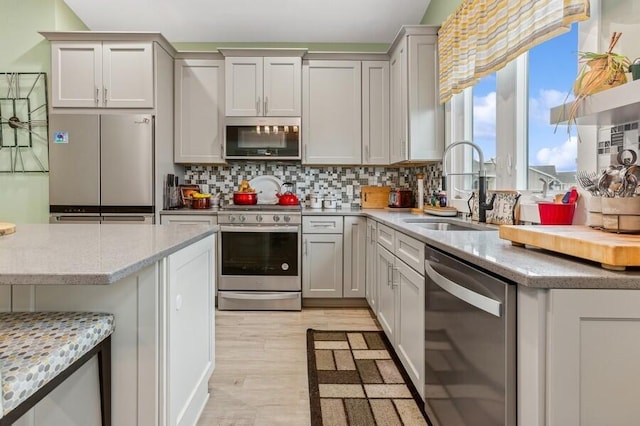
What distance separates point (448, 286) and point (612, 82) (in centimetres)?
84

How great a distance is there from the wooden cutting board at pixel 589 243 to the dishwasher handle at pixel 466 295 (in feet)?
0.81

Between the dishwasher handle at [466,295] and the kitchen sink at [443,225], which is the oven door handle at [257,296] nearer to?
the kitchen sink at [443,225]

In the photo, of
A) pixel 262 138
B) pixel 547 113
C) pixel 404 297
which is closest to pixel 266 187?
pixel 262 138

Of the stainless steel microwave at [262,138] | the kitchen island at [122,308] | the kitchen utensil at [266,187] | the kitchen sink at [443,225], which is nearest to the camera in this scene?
the kitchen island at [122,308]

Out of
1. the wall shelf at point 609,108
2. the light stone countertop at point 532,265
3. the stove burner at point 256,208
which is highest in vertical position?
the wall shelf at point 609,108

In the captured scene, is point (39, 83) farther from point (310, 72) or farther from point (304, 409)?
point (304, 409)

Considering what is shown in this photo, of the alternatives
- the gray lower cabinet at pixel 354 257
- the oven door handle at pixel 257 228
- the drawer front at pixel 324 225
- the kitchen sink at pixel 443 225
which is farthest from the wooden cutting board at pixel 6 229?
the gray lower cabinet at pixel 354 257

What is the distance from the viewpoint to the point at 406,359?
7.21 feet

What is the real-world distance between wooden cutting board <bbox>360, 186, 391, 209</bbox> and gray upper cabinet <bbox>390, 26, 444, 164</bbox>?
0.83 meters

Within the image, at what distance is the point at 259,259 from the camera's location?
12.1 feet

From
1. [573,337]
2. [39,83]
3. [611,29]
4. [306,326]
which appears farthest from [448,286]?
[39,83]

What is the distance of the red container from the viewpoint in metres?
1.66

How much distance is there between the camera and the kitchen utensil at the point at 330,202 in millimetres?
4293

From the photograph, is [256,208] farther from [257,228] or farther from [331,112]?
[331,112]
